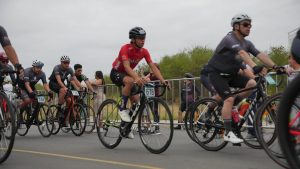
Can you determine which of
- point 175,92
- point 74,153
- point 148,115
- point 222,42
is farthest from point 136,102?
point 175,92

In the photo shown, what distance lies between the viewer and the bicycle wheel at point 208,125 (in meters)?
7.36

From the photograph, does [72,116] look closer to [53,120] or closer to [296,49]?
[53,120]

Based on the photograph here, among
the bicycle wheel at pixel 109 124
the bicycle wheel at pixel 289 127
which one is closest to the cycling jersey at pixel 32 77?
the bicycle wheel at pixel 109 124

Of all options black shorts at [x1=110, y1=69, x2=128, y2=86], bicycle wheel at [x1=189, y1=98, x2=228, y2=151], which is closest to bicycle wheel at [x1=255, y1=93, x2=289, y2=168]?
bicycle wheel at [x1=189, y1=98, x2=228, y2=151]

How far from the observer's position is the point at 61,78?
11.9 m

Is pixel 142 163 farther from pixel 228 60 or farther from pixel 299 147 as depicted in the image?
pixel 299 147

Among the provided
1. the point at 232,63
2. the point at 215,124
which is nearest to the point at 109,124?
the point at 215,124

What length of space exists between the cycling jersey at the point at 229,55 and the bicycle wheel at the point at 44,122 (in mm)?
5508

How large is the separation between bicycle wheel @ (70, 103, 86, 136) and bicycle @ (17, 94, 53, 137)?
549 mm

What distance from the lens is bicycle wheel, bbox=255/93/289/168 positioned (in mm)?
5527

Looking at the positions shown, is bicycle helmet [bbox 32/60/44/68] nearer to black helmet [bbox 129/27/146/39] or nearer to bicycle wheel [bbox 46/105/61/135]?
bicycle wheel [bbox 46/105/61/135]

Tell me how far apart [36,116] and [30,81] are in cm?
98

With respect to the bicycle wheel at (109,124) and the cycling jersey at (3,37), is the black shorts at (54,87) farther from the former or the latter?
the cycling jersey at (3,37)

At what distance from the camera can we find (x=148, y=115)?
729cm
